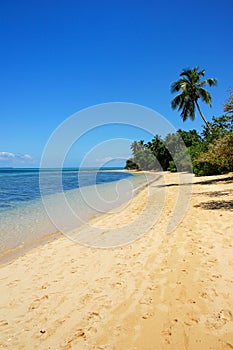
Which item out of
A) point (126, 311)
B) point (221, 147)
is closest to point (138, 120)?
point (221, 147)

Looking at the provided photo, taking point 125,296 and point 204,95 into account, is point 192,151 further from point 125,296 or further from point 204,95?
point 125,296

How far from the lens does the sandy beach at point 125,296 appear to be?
269 cm

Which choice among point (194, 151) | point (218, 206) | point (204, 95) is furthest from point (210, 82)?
point (218, 206)

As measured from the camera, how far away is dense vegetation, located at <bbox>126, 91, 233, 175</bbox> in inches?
512

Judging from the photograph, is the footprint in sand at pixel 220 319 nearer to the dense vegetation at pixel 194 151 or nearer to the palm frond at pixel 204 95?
the dense vegetation at pixel 194 151

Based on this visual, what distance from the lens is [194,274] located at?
4.04m

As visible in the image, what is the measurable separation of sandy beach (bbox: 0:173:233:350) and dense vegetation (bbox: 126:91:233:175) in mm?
8403

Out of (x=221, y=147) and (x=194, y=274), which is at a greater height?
(x=221, y=147)

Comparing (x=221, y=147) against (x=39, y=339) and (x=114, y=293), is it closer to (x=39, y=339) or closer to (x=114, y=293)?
(x=114, y=293)

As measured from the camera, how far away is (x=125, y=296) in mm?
3582

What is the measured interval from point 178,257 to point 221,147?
9200mm

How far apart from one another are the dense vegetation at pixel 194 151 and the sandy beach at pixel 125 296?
27.6 ft

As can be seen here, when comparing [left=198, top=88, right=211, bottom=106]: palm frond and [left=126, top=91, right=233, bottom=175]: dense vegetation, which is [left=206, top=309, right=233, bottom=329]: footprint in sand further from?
[left=198, top=88, right=211, bottom=106]: palm frond

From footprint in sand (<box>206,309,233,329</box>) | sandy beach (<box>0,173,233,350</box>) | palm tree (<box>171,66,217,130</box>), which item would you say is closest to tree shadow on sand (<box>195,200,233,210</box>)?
sandy beach (<box>0,173,233,350</box>)
